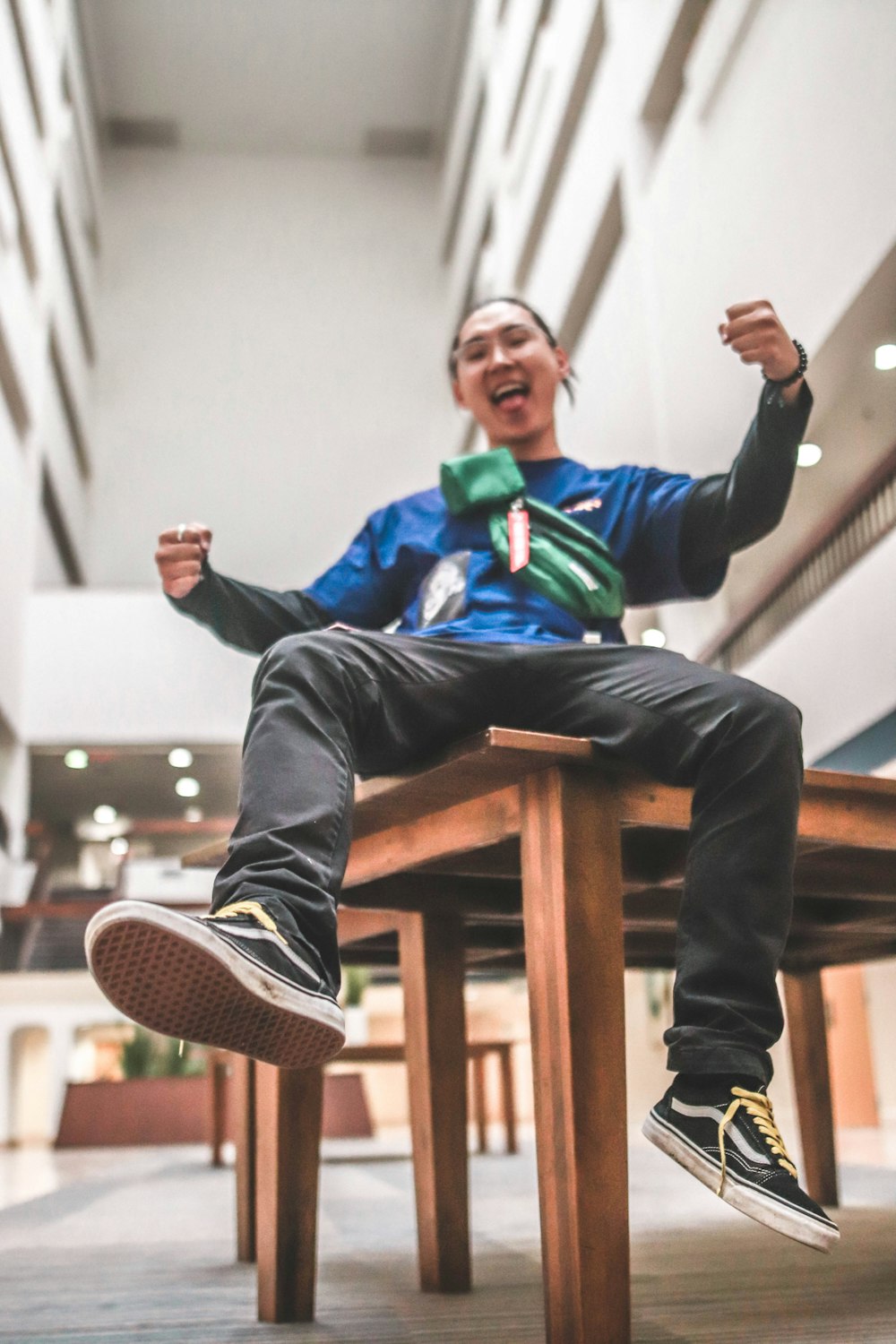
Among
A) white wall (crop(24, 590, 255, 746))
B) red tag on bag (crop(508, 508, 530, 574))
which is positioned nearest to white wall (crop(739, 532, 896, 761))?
red tag on bag (crop(508, 508, 530, 574))

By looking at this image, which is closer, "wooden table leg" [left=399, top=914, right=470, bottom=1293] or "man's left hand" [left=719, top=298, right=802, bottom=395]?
"man's left hand" [left=719, top=298, right=802, bottom=395]

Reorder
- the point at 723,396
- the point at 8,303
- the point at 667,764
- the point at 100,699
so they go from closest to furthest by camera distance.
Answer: the point at 667,764 < the point at 723,396 < the point at 8,303 < the point at 100,699

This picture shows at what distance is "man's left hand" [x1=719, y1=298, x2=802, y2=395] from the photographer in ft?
3.99

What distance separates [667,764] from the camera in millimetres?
1091

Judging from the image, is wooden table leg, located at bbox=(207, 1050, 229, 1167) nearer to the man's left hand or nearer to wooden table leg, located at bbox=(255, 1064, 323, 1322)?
wooden table leg, located at bbox=(255, 1064, 323, 1322)

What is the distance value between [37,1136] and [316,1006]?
6.27 metres

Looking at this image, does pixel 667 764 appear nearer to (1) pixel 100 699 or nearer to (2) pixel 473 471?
(2) pixel 473 471

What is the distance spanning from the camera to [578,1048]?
0.99 m

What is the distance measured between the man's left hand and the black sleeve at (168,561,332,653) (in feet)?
1.94

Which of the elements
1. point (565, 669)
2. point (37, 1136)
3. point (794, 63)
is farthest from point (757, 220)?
point (37, 1136)

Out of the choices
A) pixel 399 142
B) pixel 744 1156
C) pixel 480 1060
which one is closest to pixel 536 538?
pixel 744 1156

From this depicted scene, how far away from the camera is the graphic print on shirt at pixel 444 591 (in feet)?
4.52

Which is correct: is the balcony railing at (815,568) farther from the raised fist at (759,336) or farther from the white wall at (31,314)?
the white wall at (31,314)

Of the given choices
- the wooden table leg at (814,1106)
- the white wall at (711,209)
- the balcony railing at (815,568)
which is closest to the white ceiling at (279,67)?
the white wall at (711,209)
